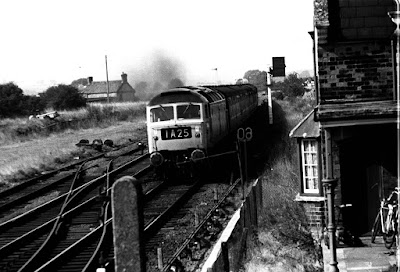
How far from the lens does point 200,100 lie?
19578 millimetres

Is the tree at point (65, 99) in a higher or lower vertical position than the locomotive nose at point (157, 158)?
higher

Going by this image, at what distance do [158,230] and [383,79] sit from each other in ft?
19.8

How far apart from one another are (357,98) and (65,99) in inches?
1949

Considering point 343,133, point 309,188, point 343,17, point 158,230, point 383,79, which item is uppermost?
point 343,17

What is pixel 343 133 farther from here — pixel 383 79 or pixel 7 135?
pixel 7 135

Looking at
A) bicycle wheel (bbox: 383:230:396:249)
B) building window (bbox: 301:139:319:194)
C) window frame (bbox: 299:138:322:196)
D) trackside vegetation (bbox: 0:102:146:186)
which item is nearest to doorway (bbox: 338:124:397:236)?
bicycle wheel (bbox: 383:230:396:249)

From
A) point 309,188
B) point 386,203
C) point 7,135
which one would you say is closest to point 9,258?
point 309,188

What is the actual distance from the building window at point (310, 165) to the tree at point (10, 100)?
4239cm

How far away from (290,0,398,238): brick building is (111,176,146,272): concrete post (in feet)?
22.2

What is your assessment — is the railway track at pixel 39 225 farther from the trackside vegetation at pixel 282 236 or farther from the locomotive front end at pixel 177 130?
the trackside vegetation at pixel 282 236

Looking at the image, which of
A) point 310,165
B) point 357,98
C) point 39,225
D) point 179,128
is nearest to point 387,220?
point 357,98

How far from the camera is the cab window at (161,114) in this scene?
19.8 meters

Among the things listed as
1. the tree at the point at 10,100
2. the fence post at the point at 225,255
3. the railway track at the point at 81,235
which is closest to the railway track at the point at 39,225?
the railway track at the point at 81,235

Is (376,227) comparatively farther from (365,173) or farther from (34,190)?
(34,190)
